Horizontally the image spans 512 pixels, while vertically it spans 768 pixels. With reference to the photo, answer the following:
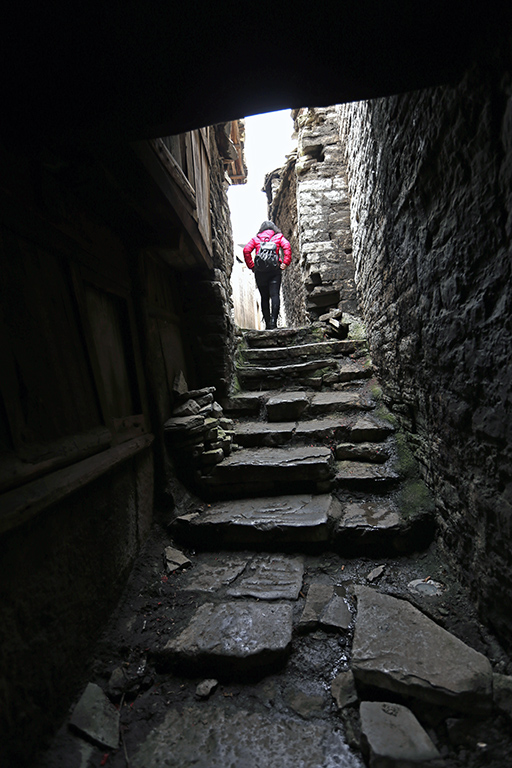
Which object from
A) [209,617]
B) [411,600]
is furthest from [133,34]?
[411,600]

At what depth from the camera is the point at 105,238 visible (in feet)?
8.17

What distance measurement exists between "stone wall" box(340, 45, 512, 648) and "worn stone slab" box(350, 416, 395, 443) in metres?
0.39

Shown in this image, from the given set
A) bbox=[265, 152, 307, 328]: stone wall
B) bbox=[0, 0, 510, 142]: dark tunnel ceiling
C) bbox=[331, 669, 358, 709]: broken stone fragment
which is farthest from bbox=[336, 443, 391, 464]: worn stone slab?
bbox=[265, 152, 307, 328]: stone wall

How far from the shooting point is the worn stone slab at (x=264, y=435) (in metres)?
3.57

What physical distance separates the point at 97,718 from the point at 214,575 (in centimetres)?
96

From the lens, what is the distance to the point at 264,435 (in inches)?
143

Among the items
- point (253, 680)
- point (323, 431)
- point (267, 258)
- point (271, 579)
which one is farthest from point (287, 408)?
point (267, 258)

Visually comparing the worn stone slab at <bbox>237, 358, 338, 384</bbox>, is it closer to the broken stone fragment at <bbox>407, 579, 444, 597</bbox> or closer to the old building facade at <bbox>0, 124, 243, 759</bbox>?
the old building facade at <bbox>0, 124, 243, 759</bbox>

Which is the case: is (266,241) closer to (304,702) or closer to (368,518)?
(368,518)

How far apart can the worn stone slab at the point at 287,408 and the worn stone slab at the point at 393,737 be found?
9.06 ft

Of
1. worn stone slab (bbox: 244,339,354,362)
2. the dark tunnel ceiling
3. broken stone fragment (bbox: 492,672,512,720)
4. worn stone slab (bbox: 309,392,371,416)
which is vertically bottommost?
broken stone fragment (bbox: 492,672,512,720)

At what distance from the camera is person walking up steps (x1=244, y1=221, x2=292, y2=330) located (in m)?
6.43

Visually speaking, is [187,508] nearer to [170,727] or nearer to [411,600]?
[170,727]

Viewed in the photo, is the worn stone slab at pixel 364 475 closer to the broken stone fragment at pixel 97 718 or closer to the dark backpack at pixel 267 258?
the broken stone fragment at pixel 97 718
